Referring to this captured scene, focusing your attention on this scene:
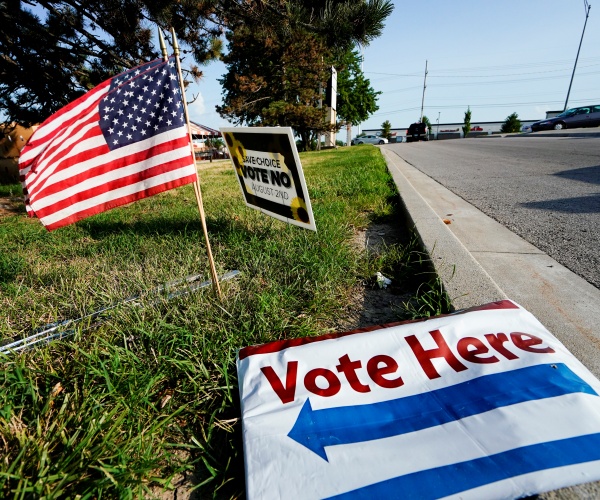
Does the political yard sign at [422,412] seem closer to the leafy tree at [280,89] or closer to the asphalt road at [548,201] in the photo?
the asphalt road at [548,201]

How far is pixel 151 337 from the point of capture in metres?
1.66

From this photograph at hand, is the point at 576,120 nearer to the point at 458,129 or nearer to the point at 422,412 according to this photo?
the point at 422,412

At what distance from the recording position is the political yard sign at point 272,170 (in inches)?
93.9

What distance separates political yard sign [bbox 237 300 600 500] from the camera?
917 millimetres

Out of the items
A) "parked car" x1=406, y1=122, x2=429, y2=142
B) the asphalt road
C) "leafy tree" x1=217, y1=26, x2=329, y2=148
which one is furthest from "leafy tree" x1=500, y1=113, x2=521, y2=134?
the asphalt road

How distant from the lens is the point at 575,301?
6.19 feet

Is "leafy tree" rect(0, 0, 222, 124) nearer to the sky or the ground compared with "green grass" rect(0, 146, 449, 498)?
nearer to the sky

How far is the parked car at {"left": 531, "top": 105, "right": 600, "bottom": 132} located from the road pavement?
2864cm

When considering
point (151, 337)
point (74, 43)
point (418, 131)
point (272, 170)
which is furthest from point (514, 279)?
point (418, 131)

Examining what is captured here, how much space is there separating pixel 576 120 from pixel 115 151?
1266 inches

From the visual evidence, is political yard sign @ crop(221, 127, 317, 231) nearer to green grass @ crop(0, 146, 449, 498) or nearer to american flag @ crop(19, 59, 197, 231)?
green grass @ crop(0, 146, 449, 498)

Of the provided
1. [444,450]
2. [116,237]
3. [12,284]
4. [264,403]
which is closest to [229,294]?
[264,403]

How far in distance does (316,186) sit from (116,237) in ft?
11.2

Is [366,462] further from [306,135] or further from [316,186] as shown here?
[306,135]
